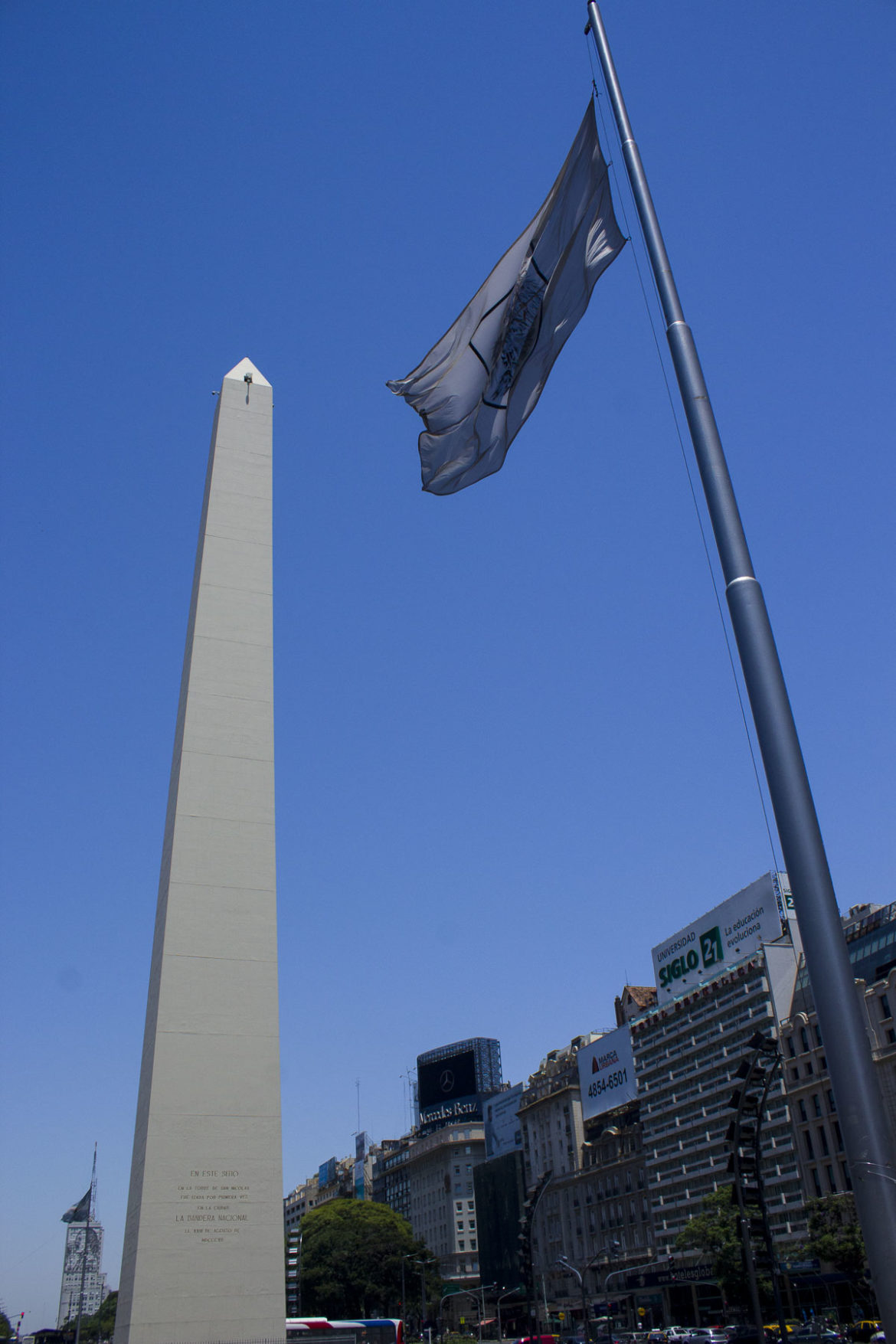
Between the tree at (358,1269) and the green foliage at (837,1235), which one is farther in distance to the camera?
the tree at (358,1269)

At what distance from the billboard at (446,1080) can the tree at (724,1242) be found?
68.5m

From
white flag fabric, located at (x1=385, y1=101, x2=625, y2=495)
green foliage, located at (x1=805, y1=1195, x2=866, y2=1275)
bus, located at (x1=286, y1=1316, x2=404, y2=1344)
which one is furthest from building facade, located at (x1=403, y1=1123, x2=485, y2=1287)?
white flag fabric, located at (x1=385, y1=101, x2=625, y2=495)

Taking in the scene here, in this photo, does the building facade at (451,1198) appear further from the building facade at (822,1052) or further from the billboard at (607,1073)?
the building facade at (822,1052)

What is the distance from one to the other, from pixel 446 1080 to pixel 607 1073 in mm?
44468

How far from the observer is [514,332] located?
32.5 feet

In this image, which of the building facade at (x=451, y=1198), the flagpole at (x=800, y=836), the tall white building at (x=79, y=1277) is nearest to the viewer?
the flagpole at (x=800, y=836)

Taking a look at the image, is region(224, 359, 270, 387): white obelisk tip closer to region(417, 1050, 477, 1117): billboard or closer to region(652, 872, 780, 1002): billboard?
region(652, 872, 780, 1002): billboard

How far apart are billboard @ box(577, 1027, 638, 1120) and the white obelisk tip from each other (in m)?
60.7

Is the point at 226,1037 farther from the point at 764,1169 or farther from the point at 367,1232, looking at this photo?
the point at 367,1232

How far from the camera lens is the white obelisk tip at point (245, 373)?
24.3 metres

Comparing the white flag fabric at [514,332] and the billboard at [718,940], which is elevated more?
the billboard at [718,940]

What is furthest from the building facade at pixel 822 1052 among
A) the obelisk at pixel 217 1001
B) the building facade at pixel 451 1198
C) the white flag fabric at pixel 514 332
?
the building facade at pixel 451 1198

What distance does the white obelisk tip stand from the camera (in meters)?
24.3

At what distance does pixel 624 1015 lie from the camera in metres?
84.0
